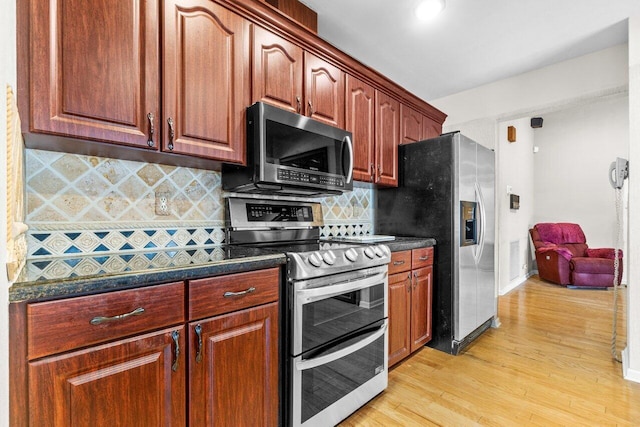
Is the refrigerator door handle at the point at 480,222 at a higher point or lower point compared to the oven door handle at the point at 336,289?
higher

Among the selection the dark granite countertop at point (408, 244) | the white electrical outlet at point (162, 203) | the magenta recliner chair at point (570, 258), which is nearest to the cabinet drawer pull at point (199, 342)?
the white electrical outlet at point (162, 203)

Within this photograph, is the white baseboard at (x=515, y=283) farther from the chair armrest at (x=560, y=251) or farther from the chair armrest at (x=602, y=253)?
the chair armrest at (x=602, y=253)

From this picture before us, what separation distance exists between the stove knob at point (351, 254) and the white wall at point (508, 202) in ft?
9.69

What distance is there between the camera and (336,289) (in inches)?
63.2

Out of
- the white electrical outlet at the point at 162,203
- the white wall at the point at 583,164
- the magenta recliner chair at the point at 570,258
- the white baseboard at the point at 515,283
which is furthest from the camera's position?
the white wall at the point at 583,164

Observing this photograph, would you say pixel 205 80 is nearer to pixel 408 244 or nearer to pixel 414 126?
pixel 408 244

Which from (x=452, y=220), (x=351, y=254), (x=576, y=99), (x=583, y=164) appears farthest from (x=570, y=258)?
(x=351, y=254)

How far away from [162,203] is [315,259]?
892 mm

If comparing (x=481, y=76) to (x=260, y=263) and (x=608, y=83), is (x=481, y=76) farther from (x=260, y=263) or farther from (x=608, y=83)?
(x=260, y=263)

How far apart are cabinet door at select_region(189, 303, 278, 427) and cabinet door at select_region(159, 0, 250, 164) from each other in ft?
2.70

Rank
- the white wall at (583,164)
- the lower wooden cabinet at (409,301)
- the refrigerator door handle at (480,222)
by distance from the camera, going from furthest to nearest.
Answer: the white wall at (583,164)
the refrigerator door handle at (480,222)
the lower wooden cabinet at (409,301)

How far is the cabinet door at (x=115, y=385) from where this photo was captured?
0.86m

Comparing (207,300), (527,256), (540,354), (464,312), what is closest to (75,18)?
(207,300)

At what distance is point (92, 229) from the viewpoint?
4.66 ft
